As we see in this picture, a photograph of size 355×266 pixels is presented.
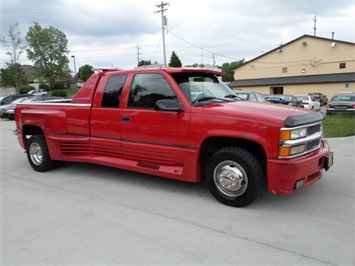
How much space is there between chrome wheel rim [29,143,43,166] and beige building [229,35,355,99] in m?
38.3

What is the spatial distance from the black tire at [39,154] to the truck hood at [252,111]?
345cm

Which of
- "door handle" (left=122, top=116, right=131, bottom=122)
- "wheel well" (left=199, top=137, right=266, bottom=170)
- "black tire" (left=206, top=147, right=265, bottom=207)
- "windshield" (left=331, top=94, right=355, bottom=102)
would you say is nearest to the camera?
"black tire" (left=206, top=147, right=265, bottom=207)

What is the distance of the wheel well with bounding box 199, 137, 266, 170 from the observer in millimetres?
4125

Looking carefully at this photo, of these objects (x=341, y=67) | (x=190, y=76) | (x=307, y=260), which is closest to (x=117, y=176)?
(x=190, y=76)

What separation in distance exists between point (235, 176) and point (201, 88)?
1490mm

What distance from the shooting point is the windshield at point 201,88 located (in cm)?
445

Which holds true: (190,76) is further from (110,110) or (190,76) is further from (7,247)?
(7,247)

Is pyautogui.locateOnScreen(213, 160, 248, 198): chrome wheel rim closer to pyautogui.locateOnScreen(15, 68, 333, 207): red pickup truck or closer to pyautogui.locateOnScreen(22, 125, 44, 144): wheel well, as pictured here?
pyautogui.locateOnScreen(15, 68, 333, 207): red pickup truck

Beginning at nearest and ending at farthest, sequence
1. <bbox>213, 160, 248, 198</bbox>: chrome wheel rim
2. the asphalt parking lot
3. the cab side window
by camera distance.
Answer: the asphalt parking lot, <bbox>213, 160, 248, 198</bbox>: chrome wheel rim, the cab side window

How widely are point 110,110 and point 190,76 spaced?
1.45m

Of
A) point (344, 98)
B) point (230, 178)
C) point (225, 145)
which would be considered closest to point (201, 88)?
point (225, 145)

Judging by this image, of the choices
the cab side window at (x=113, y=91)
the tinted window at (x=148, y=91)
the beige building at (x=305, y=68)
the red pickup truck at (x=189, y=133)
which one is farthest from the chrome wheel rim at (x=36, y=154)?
the beige building at (x=305, y=68)

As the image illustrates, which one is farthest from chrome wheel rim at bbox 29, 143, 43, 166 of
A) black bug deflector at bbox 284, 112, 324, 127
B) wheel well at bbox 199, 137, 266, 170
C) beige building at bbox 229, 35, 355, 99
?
beige building at bbox 229, 35, 355, 99

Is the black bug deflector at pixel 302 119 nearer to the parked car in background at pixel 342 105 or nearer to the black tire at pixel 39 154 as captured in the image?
the black tire at pixel 39 154
